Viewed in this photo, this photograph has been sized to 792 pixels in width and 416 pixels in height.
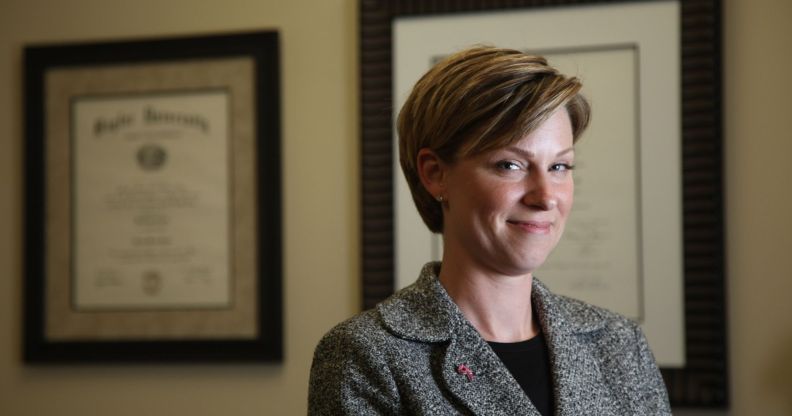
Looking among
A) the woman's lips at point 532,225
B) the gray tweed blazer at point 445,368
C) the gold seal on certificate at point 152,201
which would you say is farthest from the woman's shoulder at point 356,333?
the gold seal on certificate at point 152,201

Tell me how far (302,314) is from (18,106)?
100cm

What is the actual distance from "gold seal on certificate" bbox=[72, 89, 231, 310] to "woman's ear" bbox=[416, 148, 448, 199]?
128cm

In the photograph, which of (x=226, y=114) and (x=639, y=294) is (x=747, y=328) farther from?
(x=226, y=114)

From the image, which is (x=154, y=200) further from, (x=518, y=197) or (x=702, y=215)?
(x=518, y=197)

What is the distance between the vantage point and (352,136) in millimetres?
2426

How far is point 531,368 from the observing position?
1271 millimetres

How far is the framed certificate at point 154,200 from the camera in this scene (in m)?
2.45

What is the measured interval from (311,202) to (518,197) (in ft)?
4.30

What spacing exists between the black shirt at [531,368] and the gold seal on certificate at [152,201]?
4.36 feet

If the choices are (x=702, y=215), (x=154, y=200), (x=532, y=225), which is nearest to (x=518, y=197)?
(x=532, y=225)

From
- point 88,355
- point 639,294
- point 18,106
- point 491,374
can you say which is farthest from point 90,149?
point 491,374

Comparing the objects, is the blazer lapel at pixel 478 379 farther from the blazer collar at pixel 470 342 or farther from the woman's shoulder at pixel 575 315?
the woman's shoulder at pixel 575 315

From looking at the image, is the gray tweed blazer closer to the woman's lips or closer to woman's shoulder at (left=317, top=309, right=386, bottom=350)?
woman's shoulder at (left=317, top=309, right=386, bottom=350)

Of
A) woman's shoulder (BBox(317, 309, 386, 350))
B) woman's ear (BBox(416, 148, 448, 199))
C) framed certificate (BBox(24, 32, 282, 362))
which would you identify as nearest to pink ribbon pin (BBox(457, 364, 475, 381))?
woman's shoulder (BBox(317, 309, 386, 350))
